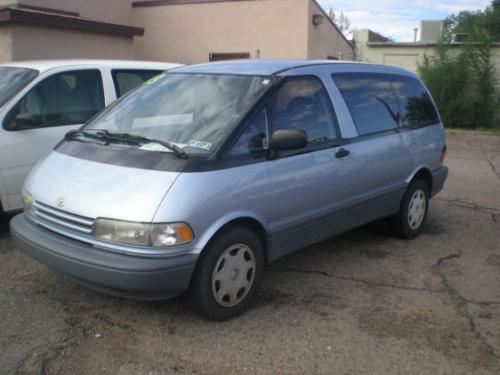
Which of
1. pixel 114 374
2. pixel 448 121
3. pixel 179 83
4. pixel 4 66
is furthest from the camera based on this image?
pixel 448 121

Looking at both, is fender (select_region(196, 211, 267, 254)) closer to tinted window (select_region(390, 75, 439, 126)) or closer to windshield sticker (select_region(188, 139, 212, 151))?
windshield sticker (select_region(188, 139, 212, 151))

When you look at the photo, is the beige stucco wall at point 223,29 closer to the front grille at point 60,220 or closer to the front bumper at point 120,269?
the front grille at point 60,220

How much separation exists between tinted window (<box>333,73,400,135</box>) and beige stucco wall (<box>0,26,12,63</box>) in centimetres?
779

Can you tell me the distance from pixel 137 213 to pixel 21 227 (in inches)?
45.9

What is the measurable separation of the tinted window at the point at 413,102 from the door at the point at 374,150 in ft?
0.50

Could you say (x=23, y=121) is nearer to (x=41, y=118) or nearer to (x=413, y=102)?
(x=41, y=118)

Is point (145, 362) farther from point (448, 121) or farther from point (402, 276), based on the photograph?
point (448, 121)

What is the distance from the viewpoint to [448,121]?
16.8m

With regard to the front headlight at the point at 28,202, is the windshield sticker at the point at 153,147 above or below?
above

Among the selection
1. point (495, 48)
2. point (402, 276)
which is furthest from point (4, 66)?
point (495, 48)

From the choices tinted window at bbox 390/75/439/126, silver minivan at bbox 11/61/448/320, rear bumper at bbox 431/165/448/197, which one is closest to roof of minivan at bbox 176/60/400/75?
silver minivan at bbox 11/61/448/320

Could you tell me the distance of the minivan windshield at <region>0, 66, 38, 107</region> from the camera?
5668 millimetres

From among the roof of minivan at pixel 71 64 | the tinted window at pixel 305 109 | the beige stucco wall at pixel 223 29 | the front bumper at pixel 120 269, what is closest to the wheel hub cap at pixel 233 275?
the front bumper at pixel 120 269

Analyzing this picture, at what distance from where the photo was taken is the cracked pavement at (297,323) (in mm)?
3504
